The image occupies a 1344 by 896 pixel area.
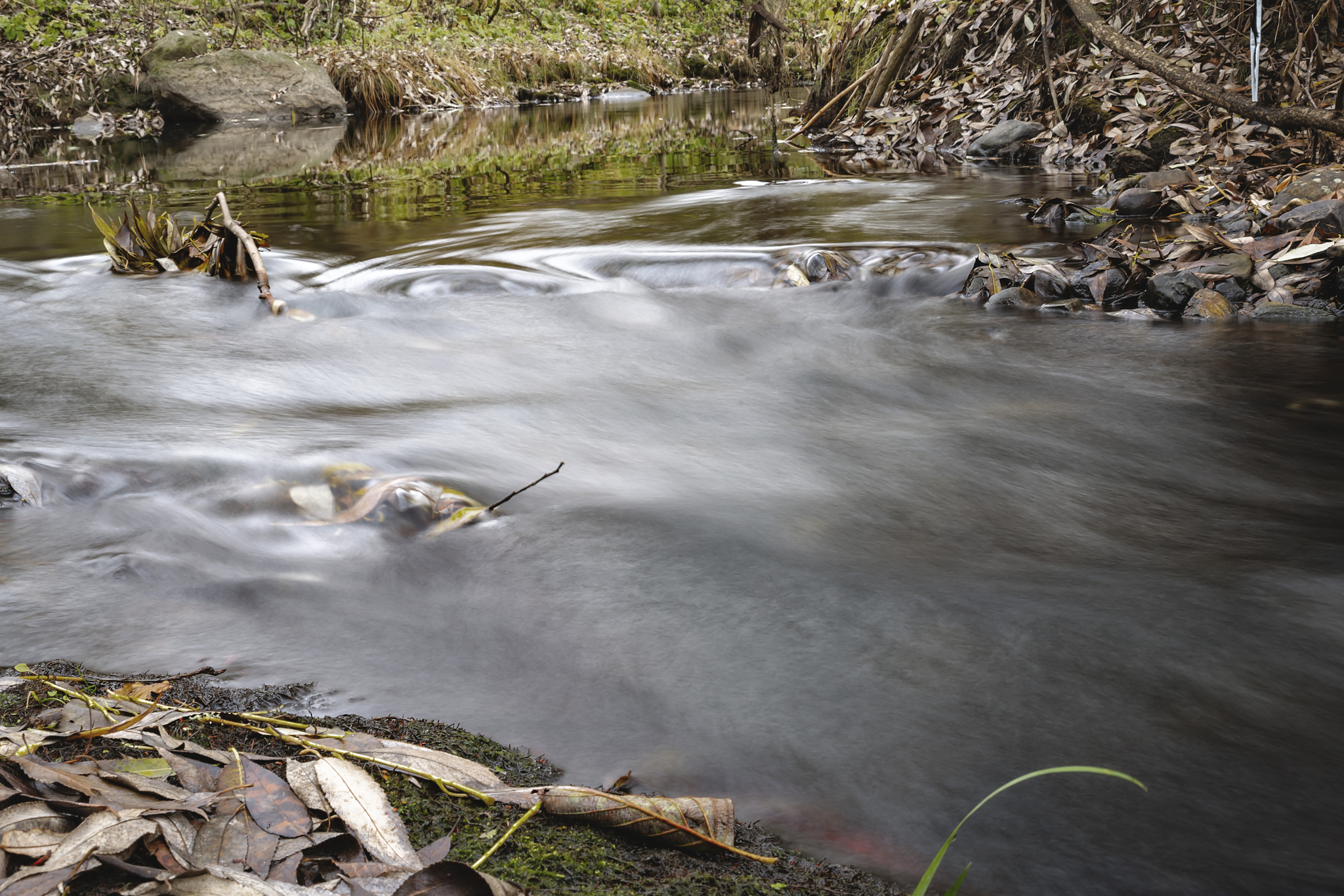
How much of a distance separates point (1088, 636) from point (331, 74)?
21126 millimetres

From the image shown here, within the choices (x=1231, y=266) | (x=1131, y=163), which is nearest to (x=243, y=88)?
(x=1131, y=163)

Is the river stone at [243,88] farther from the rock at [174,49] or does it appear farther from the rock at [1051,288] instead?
the rock at [1051,288]

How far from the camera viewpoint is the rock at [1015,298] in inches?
189

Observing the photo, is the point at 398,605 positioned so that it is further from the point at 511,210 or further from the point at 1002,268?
the point at 511,210

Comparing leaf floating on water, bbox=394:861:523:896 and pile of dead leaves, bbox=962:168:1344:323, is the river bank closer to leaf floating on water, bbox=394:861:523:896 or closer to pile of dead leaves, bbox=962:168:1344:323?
leaf floating on water, bbox=394:861:523:896

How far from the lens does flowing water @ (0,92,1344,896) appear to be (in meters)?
1.58

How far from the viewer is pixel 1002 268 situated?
4988 mm

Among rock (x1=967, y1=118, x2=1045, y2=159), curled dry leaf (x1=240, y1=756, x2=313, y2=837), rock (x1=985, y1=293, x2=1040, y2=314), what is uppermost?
rock (x1=967, y1=118, x2=1045, y2=159)

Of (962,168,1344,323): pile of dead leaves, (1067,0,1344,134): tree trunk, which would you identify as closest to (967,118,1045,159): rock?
(1067,0,1344,134): tree trunk

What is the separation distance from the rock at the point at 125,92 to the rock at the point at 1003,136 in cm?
1495

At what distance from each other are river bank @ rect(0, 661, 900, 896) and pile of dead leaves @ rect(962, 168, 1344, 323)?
399 centimetres

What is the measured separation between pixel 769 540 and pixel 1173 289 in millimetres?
3105

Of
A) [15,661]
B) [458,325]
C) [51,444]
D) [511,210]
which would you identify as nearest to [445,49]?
[511,210]

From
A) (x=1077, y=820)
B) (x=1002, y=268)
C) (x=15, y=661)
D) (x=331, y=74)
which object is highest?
(x=331, y=74)
